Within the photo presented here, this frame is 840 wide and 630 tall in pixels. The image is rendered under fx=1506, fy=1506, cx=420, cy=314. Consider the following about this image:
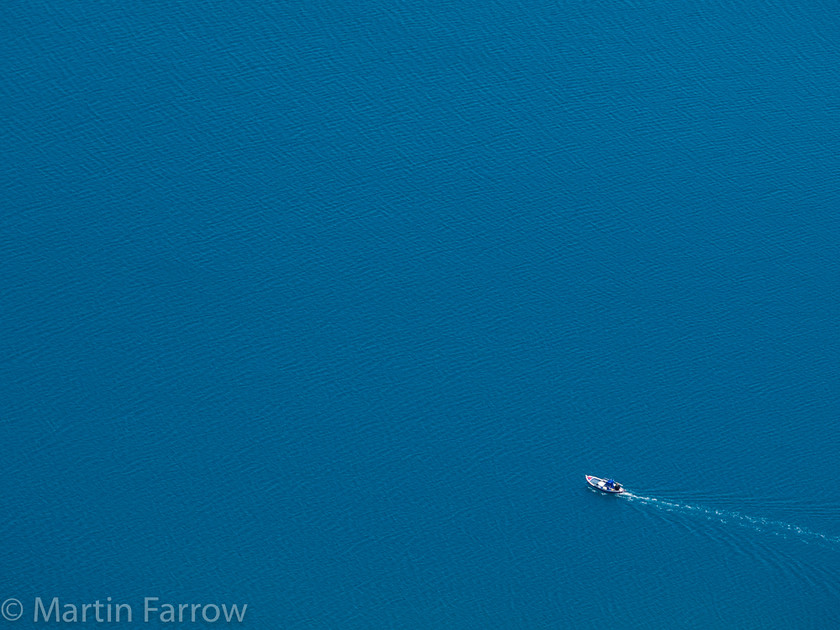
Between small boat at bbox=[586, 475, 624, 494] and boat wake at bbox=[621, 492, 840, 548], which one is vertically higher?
small boat at bbox=[586, 475, 624, 494]

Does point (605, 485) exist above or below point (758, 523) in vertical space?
above

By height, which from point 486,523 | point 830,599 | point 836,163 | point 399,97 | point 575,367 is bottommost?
point 830,599

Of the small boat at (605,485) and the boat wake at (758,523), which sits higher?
the small boat at (605,485)

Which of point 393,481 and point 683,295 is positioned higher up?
point 683,295

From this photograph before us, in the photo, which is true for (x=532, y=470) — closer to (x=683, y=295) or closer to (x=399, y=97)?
(x=683, y=295)

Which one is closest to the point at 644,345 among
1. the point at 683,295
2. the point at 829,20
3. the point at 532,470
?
the point at 683,295
